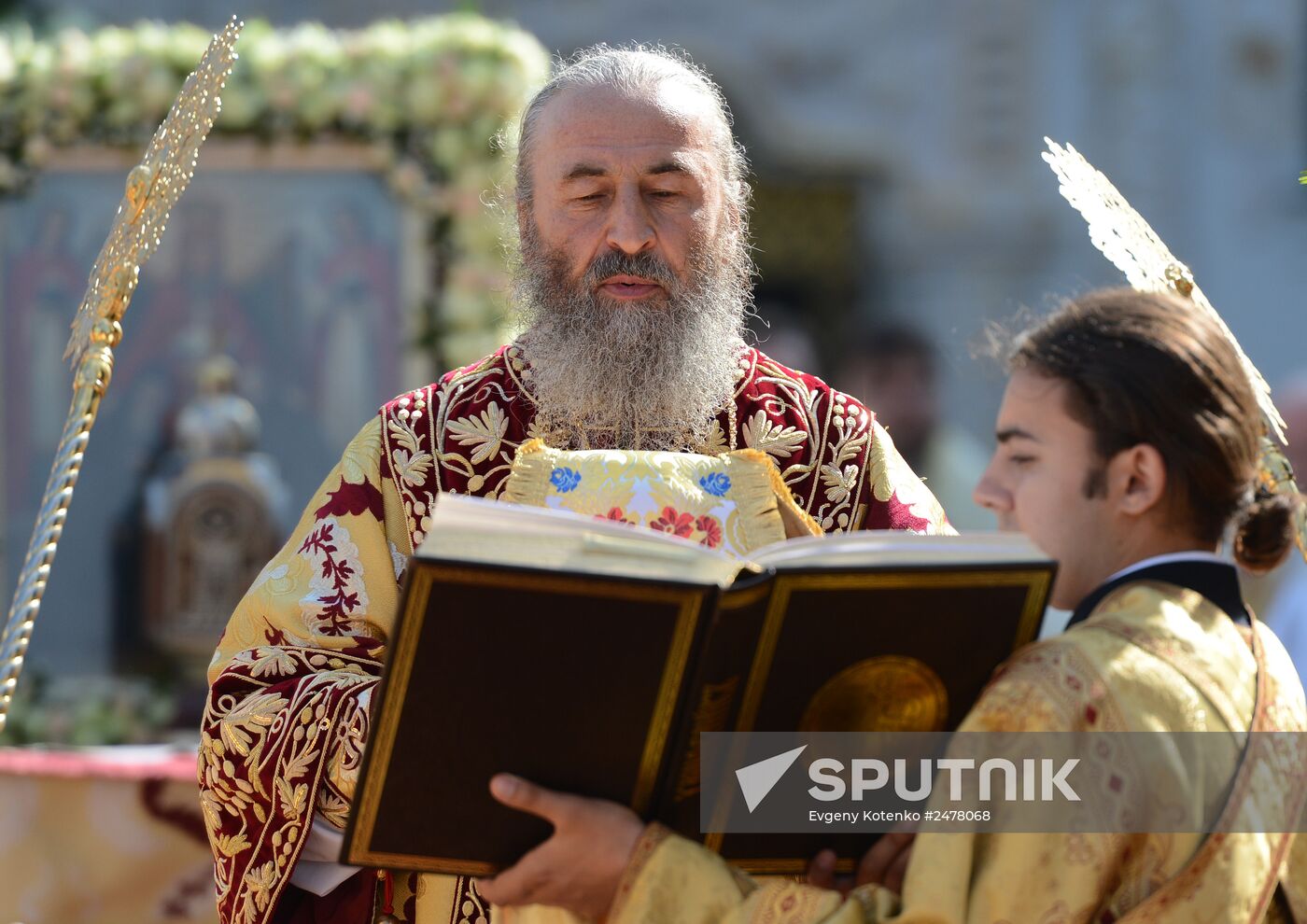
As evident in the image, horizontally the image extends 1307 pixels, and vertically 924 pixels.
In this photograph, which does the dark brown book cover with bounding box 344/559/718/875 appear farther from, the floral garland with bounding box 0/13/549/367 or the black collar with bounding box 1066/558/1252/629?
the floral garland with bounding box 0/13/549/367

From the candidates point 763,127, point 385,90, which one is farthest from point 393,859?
point 763,127

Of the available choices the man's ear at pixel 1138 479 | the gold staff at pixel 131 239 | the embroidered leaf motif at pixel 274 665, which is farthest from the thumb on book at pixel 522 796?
the gold staff at pixel 131 239

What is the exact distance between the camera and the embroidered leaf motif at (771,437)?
10.3ft

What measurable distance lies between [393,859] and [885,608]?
60 centimetres

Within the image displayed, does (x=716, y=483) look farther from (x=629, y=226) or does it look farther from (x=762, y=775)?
(x=629, y=226)

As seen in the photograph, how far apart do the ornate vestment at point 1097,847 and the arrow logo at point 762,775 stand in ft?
0.31

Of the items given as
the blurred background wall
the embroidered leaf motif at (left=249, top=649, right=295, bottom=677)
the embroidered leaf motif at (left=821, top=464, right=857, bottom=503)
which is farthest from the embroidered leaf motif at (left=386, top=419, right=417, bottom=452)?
the blurred background wall

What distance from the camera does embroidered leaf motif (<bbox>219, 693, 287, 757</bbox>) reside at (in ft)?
9.12

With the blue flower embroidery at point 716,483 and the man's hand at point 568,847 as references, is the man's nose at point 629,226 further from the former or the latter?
the man's hand at point 568,847

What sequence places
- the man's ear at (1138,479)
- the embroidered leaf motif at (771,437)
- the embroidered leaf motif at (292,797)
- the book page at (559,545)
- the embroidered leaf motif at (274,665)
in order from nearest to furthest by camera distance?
the book page at (559,545), the man's ear at (1138,479), the embroidered leaf motif at (292,797), the embroidered leaf motif at (274,665), the embroidered leaf motif at (771,437)

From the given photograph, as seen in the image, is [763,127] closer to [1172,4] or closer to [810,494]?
[1172,4]

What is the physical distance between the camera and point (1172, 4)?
11.7m

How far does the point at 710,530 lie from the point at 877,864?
0.51m

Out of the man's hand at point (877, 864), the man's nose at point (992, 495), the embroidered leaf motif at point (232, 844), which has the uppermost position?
the man's nose at point (992, 495)
